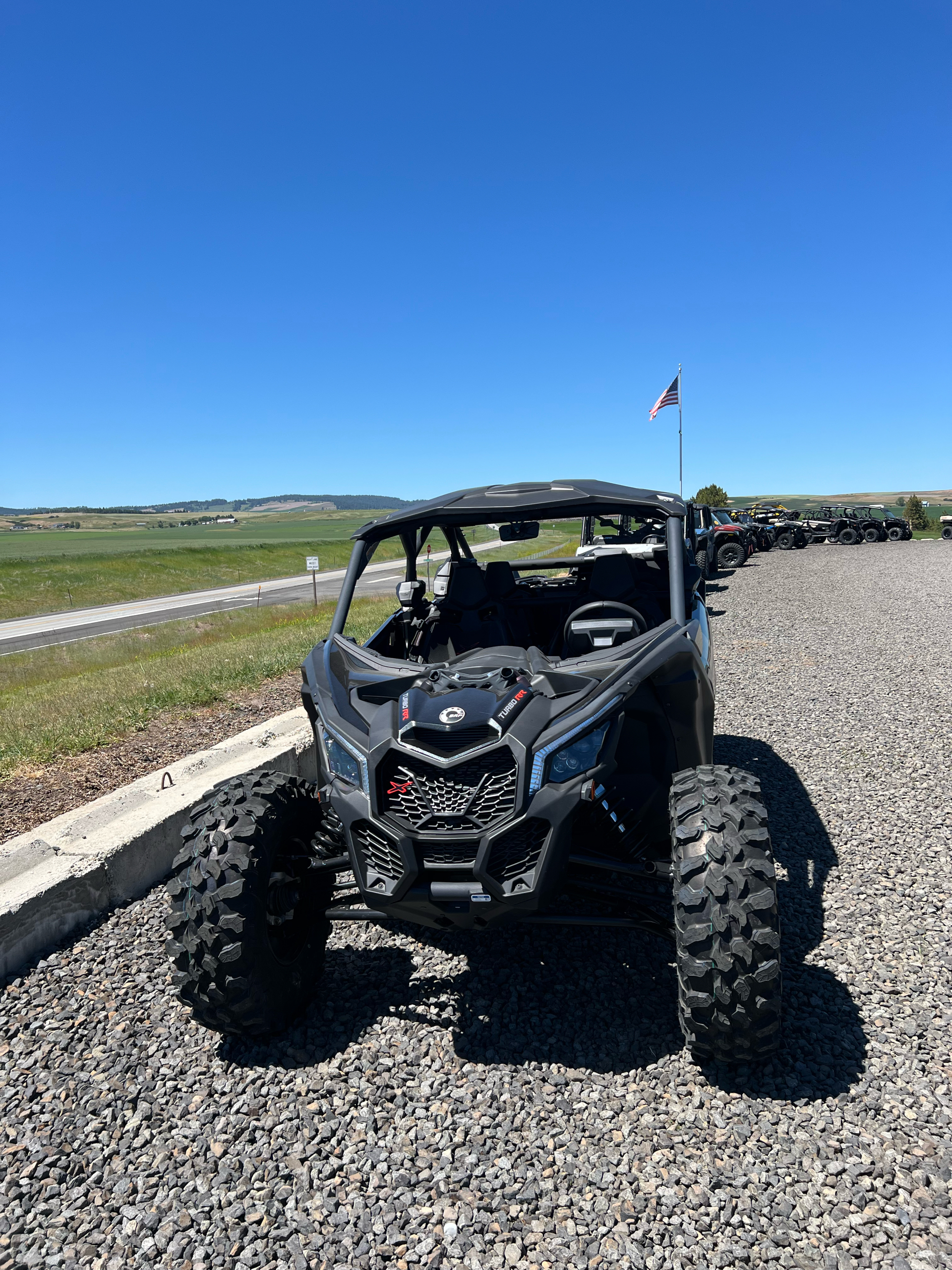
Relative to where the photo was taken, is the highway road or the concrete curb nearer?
the concrete curb

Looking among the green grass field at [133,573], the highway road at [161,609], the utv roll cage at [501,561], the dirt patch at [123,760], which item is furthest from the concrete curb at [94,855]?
the green grass field at [133,573]

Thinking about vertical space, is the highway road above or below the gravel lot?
below

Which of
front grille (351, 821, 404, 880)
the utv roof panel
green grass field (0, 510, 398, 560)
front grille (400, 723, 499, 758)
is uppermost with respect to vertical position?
green grass field (0, 510, 398, 560)

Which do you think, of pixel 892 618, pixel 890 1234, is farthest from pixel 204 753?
pixel 892 618

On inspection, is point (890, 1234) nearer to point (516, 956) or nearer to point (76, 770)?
point (516, 956)

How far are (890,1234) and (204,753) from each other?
446 cm

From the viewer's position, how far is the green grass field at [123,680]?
6.28 metres

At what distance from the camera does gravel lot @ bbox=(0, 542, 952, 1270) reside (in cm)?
219

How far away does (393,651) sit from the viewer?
468 cm

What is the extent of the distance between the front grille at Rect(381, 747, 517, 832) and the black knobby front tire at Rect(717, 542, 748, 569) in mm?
24617

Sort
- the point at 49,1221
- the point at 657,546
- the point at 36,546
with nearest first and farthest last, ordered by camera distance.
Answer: the point at 49,1221 → the point at 657,546 → the point at 36,546

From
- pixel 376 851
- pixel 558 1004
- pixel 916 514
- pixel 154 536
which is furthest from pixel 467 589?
pixel 154 536

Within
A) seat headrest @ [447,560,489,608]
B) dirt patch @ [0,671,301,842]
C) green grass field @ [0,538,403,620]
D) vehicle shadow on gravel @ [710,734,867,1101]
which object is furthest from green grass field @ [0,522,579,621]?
vehicle shadow on gravel @ [710,734,867,1101]

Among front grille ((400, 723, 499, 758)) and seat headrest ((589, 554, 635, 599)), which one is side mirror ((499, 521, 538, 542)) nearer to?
seat headrest ((589, 554, 635, 599))
